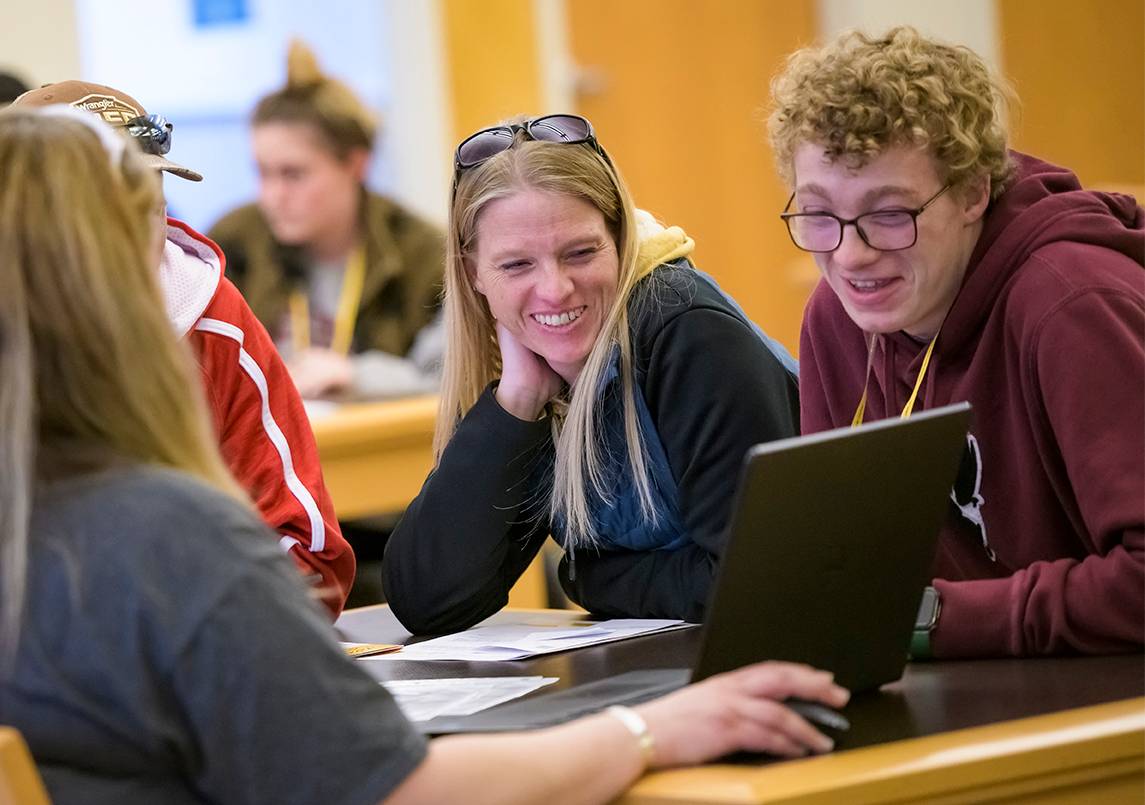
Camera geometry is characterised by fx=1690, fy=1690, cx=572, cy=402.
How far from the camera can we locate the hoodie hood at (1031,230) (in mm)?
1748

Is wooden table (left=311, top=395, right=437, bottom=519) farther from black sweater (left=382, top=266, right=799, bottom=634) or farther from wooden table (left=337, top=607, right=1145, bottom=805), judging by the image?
wooden table (left=337, top=607, right=1145, bottom=805)

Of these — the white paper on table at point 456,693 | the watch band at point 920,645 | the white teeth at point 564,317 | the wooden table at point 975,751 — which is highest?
the white teeth at point 564,317

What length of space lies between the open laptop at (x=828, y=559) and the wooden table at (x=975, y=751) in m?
0.08

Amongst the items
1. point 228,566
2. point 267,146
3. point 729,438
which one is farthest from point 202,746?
point 267,146

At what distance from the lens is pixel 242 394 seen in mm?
2205

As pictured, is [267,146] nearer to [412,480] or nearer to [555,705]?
[412,480]

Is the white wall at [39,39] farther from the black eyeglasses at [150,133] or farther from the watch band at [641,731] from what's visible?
the watch band at [641,731]

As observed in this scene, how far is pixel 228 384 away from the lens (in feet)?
7.22

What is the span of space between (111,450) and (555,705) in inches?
21.0

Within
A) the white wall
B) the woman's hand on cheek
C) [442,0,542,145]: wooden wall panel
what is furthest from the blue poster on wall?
the woman's hand on cheek

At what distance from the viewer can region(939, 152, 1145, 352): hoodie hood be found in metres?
1.75

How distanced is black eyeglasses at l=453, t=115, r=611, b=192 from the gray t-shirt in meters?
1.11

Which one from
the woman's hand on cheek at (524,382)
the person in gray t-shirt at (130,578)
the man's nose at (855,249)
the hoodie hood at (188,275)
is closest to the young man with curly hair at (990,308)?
the man's nose at (855,249)

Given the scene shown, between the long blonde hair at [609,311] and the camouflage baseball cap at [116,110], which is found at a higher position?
the camouflage baseball cap at [116,110]
